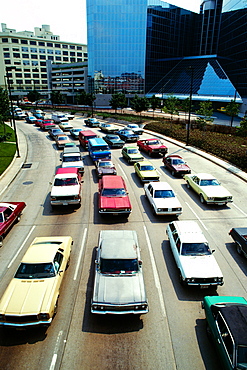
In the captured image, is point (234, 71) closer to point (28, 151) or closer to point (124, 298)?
point (28, 151)

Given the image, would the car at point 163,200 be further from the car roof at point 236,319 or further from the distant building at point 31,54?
the distant building at point 31,54

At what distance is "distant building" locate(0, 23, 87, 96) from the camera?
126062mm

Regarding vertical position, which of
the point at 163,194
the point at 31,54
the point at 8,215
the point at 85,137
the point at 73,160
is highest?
the point at 31,54

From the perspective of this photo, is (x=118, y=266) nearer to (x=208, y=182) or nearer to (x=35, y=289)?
(x=35, y=289)

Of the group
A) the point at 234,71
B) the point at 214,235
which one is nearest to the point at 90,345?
the point at 214,235

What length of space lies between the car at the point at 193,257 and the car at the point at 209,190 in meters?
5.31

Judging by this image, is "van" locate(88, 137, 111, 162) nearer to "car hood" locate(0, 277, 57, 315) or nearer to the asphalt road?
the asphalt road

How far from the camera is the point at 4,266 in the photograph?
36.0 feet

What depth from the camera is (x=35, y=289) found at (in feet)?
27.3

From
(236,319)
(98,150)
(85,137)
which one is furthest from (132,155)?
(236,319)

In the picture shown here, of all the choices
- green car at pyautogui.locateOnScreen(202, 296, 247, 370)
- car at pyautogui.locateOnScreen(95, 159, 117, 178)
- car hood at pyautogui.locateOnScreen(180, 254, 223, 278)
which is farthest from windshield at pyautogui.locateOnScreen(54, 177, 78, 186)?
green car at pyautogui.locateOnScreen(202, 296, 247, 370)

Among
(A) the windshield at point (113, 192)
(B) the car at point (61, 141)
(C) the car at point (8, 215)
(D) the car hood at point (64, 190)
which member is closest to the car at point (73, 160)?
(D) the car hood at point (64, 190)

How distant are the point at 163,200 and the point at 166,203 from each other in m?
0.37

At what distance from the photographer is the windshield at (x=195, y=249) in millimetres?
10406
